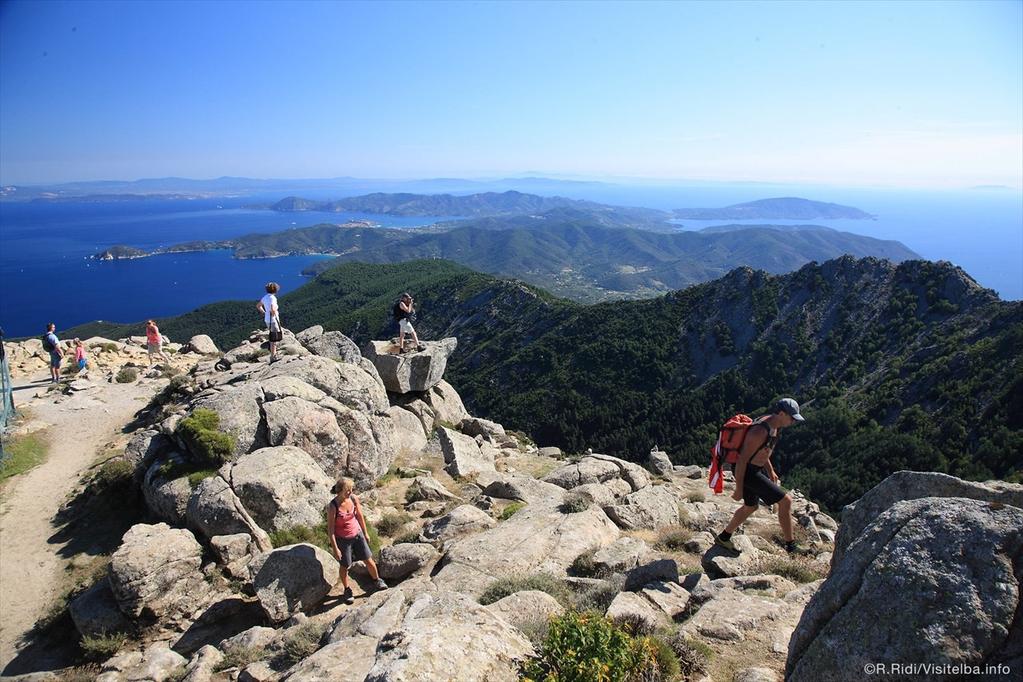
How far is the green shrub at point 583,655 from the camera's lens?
19.6ft

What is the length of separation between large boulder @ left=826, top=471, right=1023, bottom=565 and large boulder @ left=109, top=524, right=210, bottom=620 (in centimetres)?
1243

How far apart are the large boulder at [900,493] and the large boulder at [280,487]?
1198 cm

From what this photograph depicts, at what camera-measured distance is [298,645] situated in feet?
29.1

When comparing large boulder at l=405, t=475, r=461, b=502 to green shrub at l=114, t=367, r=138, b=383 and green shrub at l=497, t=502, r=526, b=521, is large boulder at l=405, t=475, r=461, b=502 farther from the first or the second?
green shrub at l=114, t=367, r=138, b=383

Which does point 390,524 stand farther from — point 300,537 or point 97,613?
point 97,613

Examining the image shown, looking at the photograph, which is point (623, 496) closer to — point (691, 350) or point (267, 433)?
point (267, 433)

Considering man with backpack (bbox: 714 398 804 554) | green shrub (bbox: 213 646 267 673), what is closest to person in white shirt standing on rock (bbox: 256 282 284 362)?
green shrub (bbox: 213 646 267 673)

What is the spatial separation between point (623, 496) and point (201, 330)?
143 meters

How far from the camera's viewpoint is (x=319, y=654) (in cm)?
772

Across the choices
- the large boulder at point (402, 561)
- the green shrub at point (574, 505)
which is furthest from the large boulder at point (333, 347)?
the green shrub at point (574, 505)

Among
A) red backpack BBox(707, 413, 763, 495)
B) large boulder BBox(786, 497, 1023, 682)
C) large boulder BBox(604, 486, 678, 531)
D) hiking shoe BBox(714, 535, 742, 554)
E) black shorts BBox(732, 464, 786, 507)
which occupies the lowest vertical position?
large boulder BBox(604, 486, 678, 531)

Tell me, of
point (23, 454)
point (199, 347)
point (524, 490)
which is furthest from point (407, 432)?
point (199, 347)

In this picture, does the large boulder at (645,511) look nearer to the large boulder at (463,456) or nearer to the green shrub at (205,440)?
the large boulder at (463,456)

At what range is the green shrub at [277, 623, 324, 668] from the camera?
877cm
